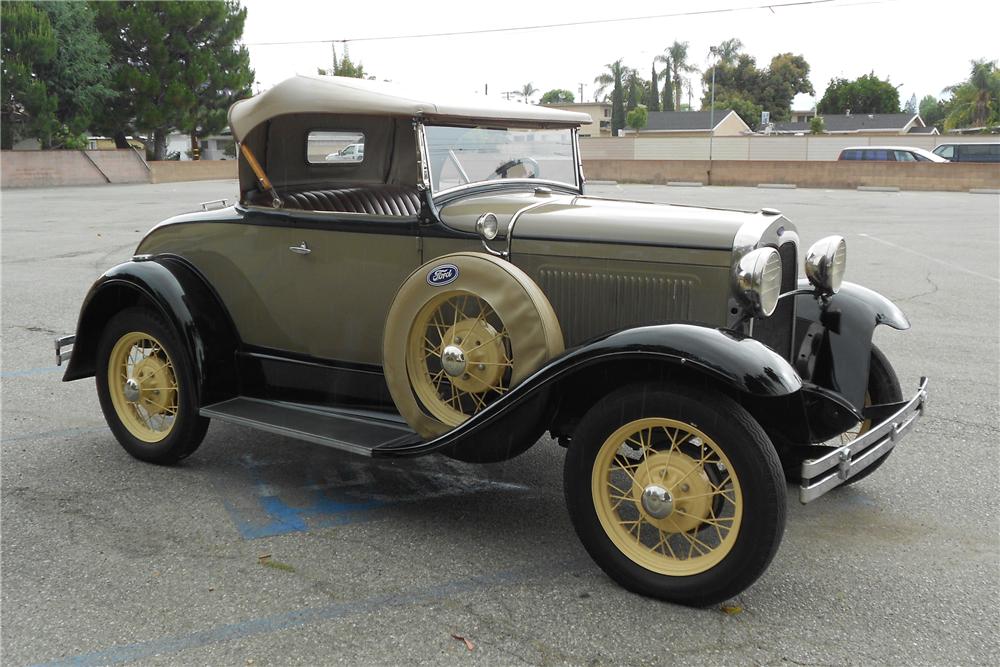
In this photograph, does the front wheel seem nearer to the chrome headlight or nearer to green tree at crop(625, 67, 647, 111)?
the chrome headlight

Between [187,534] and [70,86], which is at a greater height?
[70,86]

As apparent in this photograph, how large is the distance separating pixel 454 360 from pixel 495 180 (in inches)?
46.6

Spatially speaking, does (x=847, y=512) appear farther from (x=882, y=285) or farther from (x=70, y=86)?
(x=70, y=86)

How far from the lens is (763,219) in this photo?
138 inches

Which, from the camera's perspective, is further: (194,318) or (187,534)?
(194,318)

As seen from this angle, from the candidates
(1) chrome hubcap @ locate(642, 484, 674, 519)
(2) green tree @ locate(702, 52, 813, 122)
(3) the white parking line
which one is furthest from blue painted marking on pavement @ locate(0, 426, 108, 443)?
(2) green tree @ locate(702, 52, 813, 122)

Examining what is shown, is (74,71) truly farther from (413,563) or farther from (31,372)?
(413,563)

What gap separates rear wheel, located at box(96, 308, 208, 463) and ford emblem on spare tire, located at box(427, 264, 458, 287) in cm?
154

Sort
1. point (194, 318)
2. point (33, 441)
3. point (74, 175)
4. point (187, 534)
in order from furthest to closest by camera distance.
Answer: point (74, 175) → point (33, 441) → point (194, 318) → point (187, 534)

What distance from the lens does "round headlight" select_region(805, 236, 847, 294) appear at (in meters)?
3.96

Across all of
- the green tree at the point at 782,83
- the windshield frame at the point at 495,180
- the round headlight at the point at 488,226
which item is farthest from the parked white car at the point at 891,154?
the green tree at the point at 782,83

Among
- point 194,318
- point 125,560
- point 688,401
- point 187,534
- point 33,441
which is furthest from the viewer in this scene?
point 33,441

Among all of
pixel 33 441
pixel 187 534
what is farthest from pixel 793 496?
pixel 33 441

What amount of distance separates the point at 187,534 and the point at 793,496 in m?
2.78
